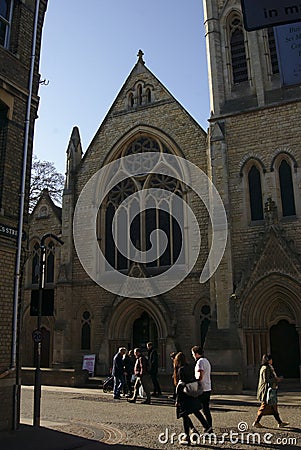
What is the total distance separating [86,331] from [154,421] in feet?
40.6

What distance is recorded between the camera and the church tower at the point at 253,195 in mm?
16812

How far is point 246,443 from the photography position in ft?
25.1

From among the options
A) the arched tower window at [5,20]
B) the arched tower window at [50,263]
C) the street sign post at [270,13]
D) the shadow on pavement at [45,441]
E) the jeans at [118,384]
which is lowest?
the shadow on pavement at [45,441]

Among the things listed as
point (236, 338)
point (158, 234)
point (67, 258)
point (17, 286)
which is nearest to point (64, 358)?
point (67, 258)

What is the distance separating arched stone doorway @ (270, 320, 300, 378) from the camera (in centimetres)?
1694

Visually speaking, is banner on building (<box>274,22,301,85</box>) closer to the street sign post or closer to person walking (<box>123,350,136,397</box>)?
the street sign post

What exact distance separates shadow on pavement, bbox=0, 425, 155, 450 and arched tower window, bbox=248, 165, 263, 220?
1205 cm

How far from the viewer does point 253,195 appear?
734 inches

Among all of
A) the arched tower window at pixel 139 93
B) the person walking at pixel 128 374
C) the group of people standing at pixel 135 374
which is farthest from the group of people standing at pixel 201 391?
the arched tower window at pixel 139 93

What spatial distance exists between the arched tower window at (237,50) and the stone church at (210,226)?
46mm

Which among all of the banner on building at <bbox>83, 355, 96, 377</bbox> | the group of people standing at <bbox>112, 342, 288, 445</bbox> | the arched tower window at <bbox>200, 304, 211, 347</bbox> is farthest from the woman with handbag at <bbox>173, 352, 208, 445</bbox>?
the banner on building at <bbox>83, 355, 96, 377</bbox>

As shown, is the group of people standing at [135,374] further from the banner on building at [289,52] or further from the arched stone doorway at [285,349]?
the banner on building at [289,52]

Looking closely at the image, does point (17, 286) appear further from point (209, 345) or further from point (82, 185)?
point (82, 185)

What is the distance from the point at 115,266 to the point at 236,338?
731 centimetres
